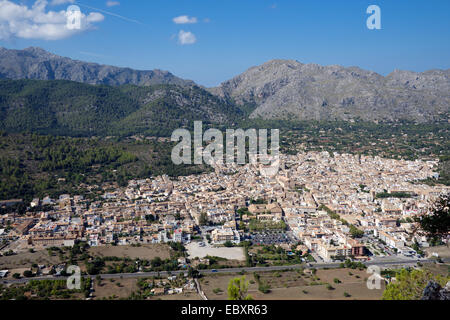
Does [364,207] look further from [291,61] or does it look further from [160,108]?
[291,61]

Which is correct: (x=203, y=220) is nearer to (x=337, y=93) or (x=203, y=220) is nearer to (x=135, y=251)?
(x=135, y=251)

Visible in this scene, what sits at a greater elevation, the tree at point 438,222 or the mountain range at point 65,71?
the mountain range at point 65,71

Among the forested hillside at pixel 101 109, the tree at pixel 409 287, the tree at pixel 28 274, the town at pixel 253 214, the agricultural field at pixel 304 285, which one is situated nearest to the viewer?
the tree at pixel 409 287

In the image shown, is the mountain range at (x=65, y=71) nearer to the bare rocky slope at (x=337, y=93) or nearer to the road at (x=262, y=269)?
the bare rocky slope at (x=337, y=93)

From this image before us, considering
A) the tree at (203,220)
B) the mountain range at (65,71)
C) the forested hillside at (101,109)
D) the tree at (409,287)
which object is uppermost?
the mountain range at (65,71)

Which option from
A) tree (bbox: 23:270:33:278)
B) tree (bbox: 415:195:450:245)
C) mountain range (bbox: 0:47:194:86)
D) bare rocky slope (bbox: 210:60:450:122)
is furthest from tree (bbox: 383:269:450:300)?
mountain range (bbox: 0:47:194:86)

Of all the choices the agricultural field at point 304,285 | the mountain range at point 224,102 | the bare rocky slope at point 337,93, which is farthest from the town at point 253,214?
the bare rocky slope at point 337,93

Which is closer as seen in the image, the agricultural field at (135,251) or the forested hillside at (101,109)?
the agricultural field at (135,251)

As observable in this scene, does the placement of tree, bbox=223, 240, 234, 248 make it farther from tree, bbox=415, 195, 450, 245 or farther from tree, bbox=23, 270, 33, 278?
tree, bbox=415, 195, 450, 245
